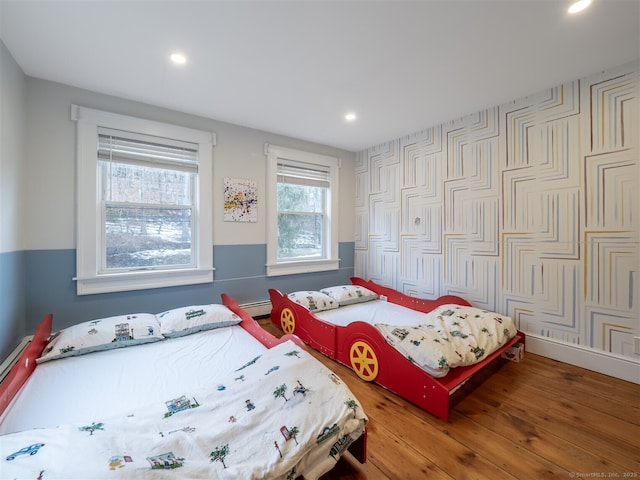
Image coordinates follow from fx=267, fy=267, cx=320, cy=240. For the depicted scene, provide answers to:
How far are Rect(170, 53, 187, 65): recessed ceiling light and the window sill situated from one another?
1821mm

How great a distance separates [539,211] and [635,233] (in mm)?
578

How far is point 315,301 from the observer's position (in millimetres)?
2834

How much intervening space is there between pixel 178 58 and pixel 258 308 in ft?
8.21

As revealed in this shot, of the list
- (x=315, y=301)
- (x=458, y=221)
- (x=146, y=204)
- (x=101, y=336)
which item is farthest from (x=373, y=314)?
(x=146, y=204)

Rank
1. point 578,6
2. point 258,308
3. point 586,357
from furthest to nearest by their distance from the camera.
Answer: point 258,308 → point 586,357 → point 578,6

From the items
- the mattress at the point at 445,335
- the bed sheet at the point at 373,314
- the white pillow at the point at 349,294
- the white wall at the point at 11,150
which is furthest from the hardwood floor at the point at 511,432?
the white wall at the point at 11,150

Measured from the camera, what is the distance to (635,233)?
1916 mm

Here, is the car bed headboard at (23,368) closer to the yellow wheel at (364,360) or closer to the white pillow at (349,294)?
the yellow wheel at (364,360)

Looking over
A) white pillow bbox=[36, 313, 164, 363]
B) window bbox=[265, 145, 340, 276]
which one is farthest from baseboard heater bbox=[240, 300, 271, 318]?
white pillow bbox=[36, 313, 164, 363]

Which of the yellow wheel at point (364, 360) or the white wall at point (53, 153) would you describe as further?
the white wall at point (53, 153)

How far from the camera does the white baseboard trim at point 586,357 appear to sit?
6.36 ft

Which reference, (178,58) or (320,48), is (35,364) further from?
(320,48)

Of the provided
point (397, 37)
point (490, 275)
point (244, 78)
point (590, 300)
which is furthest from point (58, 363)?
point (590, 300)

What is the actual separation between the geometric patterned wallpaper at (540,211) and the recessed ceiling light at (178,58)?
2525 mm
